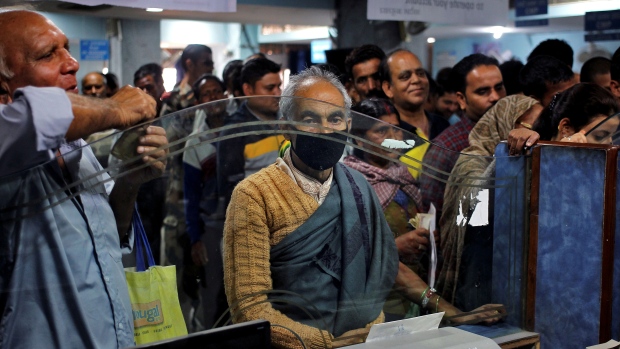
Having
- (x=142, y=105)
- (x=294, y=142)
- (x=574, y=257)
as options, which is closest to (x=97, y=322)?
(x=142, y=105)

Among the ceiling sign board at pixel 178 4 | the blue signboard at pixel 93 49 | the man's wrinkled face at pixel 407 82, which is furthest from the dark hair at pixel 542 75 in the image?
the blue signboard at pixel 93 49

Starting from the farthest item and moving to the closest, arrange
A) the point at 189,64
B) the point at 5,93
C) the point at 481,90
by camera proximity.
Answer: the point at 189,64, the point at 481,90, the point at 5,93

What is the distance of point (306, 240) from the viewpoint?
1695 millimetres

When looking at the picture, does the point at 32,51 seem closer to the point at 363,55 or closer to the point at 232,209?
the point at 232,209

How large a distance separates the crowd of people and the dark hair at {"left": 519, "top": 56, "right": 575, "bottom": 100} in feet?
5.82

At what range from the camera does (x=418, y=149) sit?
1.87m

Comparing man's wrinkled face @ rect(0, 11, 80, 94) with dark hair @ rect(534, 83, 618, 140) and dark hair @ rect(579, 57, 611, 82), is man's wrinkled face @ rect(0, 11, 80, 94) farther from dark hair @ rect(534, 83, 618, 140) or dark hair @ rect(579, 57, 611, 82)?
dark hair @ rect(579, 57, 611, 82)

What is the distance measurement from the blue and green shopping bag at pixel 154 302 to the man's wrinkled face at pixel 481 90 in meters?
2.41

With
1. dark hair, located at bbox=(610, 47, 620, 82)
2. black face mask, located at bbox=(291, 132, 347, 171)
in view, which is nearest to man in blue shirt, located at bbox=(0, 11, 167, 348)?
black face mask, located at bbox=(291, 132, 347, 171)

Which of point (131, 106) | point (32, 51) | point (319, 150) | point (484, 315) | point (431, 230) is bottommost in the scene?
point (484, 315)

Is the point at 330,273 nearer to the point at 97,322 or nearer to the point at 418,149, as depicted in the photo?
the point at 418,149

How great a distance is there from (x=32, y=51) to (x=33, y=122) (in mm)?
314

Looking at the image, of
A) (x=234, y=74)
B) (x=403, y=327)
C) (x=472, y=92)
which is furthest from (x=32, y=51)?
(x=234, y=74)

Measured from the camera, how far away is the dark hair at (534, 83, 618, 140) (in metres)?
2.58
